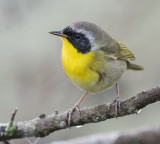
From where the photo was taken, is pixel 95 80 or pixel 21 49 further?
pixel 21 49

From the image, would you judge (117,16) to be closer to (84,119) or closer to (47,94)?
(47,94)

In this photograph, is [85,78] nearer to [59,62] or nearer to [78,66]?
[78,66]

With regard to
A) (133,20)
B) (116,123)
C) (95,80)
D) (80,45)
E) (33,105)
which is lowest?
(116,123)

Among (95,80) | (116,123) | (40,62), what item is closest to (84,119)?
(95,80)

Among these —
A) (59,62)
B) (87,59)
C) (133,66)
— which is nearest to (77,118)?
(87,59)

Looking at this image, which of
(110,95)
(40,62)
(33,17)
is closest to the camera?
(110,95)

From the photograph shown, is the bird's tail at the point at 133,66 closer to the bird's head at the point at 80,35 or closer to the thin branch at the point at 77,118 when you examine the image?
the bird's head at the point at 80,35

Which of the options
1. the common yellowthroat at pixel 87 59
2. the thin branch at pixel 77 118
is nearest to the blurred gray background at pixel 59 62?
the common yellowthroat at pixel 87 59
